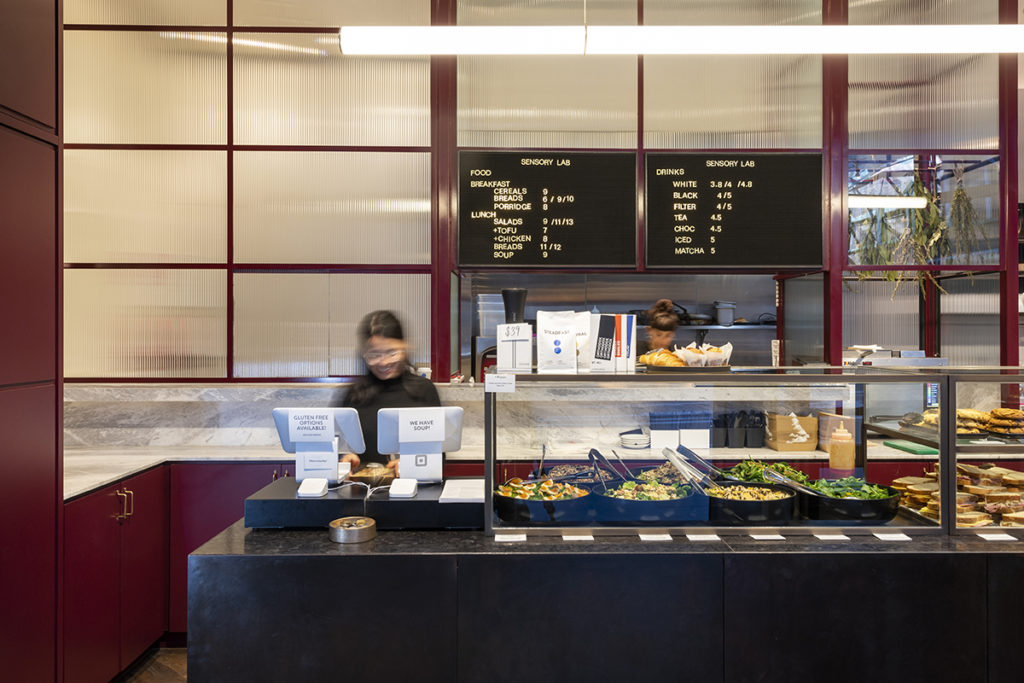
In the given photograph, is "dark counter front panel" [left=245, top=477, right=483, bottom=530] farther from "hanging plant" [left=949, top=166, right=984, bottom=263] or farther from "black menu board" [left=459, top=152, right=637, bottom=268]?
"hanging plant" [left=949, top=166, right=984, bottom=263]

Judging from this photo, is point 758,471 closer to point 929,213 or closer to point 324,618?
point 324,618

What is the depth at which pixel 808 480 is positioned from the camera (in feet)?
7.68

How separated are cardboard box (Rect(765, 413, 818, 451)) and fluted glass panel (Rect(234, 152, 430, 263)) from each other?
2.10 m

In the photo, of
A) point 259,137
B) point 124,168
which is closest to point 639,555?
point 259,137

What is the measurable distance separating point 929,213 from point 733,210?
46.8 inches

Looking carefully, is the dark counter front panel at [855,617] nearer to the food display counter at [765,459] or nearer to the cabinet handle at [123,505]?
the food display counter at [765,459]

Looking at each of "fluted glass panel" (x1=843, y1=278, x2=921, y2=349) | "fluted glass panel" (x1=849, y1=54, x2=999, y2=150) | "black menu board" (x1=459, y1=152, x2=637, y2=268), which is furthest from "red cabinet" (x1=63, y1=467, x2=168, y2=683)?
"fluted glass panel" (x1=843, y1=278, x2=921, y2=349)

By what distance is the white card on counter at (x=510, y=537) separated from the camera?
6.77ft

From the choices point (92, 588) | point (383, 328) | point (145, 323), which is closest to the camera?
point (92, 588)

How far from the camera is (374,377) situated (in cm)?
340

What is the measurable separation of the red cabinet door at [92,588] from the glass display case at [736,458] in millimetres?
1762

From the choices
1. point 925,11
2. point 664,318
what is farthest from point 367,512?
point 925,11

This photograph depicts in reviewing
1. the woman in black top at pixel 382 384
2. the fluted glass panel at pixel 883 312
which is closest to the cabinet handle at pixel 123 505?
the woman in black top at pixel 382 384

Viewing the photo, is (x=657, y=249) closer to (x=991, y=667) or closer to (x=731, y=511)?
(x=731, y=511)
